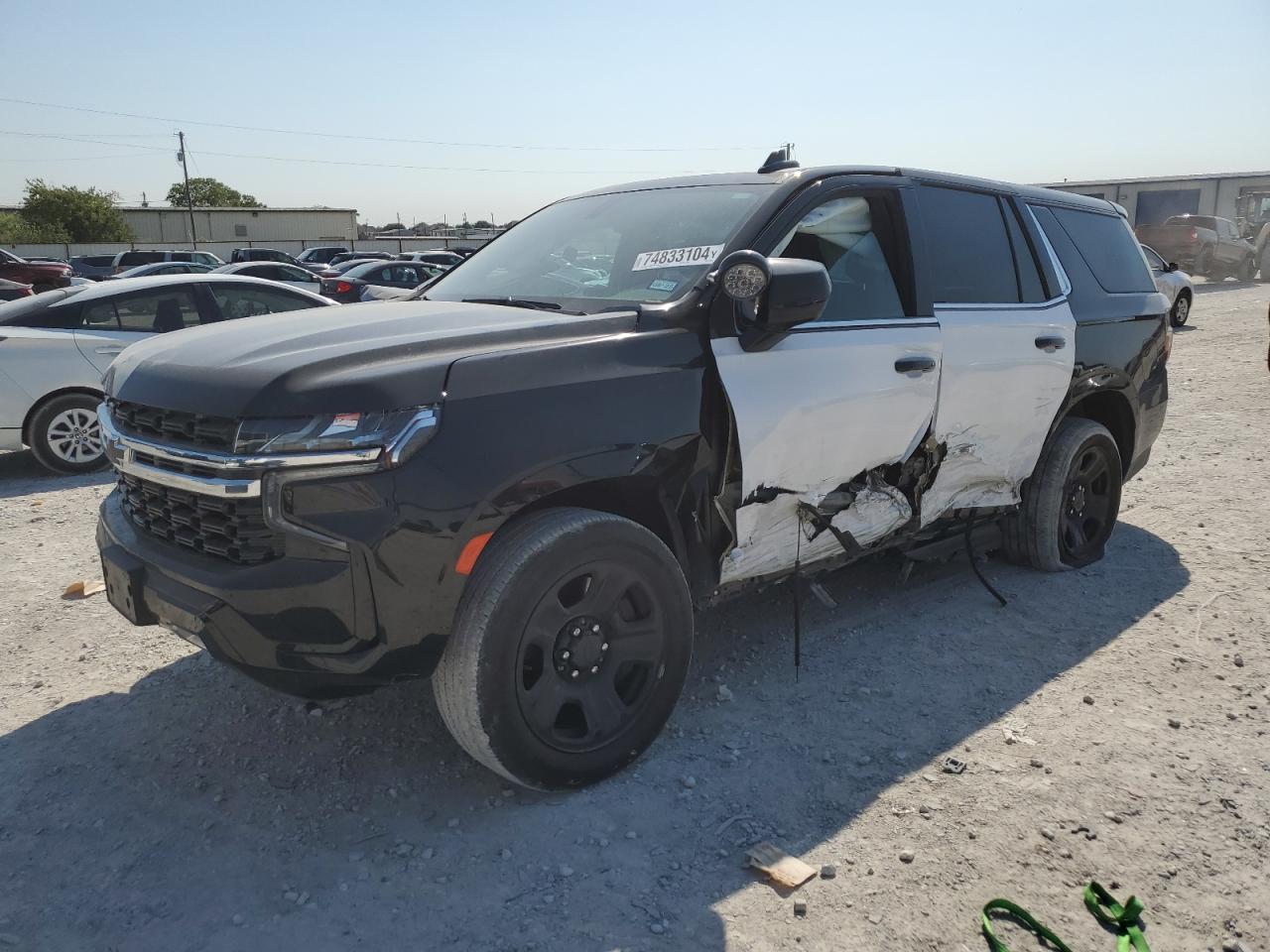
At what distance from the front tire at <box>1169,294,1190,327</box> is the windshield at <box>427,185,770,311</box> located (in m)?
15.9

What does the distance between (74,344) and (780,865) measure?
6868 mm

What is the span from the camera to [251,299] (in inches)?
313

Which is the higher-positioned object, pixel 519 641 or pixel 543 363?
pixel 543 363

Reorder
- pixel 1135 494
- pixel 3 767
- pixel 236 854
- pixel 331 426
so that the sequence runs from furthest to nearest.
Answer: pixel 1135 494 < pixel 3 767 < pixel 236 854 < pixel 331 426

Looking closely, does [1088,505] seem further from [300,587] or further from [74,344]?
[74,344]

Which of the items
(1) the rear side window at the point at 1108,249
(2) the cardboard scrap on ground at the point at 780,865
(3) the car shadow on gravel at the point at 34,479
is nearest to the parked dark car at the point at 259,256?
(3) the car shadow on gravel at the point at 34,479

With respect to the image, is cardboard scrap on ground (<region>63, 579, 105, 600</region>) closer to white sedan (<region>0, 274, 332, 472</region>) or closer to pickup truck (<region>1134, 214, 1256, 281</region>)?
white sedan (<region>0, 274, 332, 472</region>)

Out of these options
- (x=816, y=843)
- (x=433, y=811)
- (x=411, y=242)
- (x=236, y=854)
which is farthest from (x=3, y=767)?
(x=411, y=242)

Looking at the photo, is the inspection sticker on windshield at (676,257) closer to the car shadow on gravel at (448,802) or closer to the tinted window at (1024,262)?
the car shadow on gravel at (448,802)

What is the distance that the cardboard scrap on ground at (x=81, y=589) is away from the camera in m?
4.63

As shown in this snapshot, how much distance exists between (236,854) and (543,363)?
1656 millimetres

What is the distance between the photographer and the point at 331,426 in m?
2.47

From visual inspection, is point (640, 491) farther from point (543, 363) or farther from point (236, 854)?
point (236, 854)

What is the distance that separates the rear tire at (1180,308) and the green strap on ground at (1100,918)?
16711 millimetres
